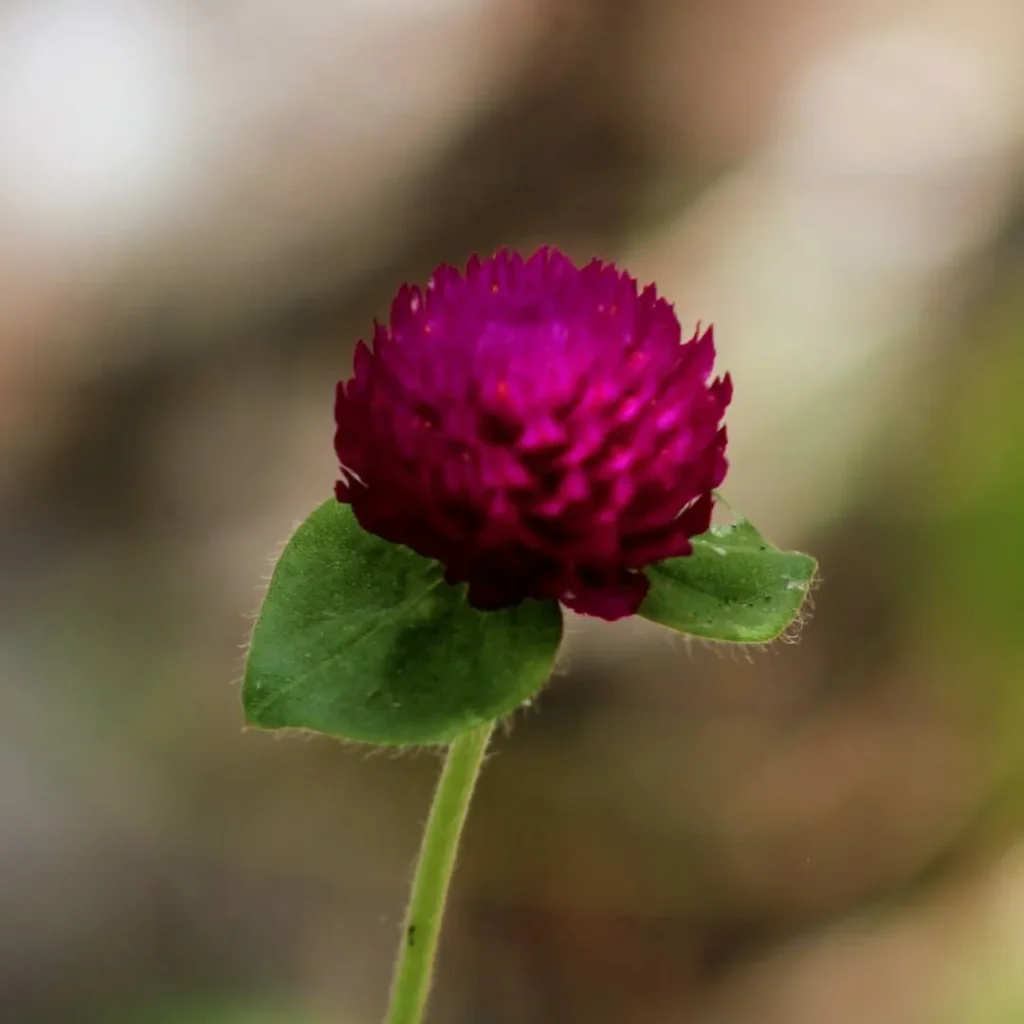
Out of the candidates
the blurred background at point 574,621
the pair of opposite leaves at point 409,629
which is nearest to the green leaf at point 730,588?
the pair of opposite leaves at point 409,629

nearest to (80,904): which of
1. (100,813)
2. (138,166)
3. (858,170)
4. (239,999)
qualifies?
(100,813)

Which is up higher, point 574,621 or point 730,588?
point 574,621

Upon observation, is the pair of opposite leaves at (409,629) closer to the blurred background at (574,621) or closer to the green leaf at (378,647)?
the green leaf at (378,647)

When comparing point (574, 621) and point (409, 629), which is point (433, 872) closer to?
point (409, 629)

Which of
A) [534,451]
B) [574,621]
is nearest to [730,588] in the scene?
[534,451]

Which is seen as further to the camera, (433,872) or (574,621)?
(574,621)

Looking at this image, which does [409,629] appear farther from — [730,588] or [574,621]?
[574,621]
